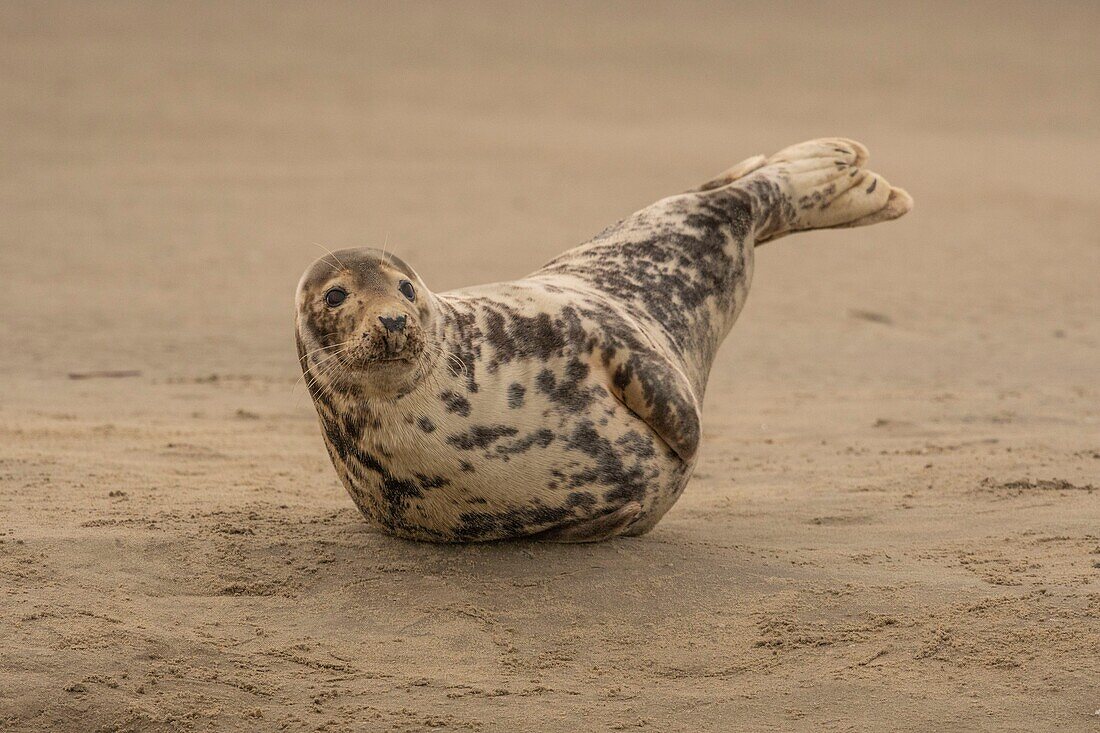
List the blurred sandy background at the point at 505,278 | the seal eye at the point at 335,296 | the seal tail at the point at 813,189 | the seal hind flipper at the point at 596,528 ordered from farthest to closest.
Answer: the seal tail at the point at 813,189 < the seal hind flipper at the point at 596,528 < the seal eye at the point at 335,296 < the blurred sandy background at the point at 505,278

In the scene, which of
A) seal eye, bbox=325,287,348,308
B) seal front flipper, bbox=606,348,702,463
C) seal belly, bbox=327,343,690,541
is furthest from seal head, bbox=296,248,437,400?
seal front flipper, bbox=606,348,702,463

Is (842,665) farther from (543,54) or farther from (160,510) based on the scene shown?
(543,54)

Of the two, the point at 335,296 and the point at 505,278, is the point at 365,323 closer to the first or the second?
the point at 335,296

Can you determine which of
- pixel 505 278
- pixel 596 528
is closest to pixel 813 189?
pixel 596 528

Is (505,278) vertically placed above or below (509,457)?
below

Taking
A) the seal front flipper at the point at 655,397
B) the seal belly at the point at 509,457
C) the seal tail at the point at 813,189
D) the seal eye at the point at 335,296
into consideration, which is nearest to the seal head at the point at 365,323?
the seal eye at the point at 335,296

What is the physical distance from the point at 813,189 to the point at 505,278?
214 inches

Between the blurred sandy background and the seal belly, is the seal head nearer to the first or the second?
the seal belly

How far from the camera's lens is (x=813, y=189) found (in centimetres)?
566

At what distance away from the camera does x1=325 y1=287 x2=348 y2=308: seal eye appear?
379 cm

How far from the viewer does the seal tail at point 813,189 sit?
219 inches

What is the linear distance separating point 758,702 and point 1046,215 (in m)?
12.0

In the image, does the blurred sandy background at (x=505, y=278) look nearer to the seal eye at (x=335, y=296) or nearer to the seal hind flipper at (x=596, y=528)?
the seal hind flipper at (x=596, y=528)

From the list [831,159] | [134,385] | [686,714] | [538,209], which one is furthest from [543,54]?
[686,714]
